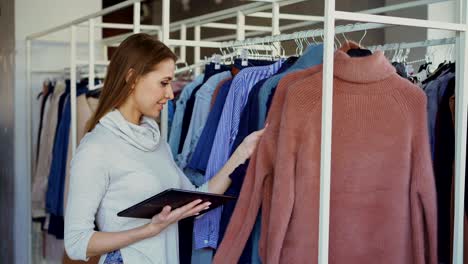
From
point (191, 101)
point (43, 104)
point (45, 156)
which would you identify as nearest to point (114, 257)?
point (191, 101)

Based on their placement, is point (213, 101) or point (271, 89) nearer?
point (271, 89)

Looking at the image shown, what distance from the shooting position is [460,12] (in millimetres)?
2086

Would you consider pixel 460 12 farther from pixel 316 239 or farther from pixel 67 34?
pixel 67 34

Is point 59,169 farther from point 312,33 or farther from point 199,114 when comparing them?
point 312,33

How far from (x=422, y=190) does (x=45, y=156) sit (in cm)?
309

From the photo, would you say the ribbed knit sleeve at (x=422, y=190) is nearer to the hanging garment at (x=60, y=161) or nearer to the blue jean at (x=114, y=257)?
the blue jean at (x=114, y=257)

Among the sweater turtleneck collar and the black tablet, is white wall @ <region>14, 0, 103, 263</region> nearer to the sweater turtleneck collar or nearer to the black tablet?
the black tablet

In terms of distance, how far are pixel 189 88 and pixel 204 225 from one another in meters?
0.88

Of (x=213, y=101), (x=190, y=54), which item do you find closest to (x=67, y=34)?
(x=190, y=54)

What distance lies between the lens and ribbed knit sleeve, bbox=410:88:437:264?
2.02 meters

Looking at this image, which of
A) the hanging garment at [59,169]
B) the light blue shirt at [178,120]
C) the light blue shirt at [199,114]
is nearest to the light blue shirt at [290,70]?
the light blue shirt at [199,114]

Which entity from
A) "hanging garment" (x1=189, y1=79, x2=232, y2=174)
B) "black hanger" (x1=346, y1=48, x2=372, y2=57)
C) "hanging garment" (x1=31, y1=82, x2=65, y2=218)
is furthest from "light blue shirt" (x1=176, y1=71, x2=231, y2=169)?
"hanging garment" (x1=31, y1=82, x2=65, y2=218)

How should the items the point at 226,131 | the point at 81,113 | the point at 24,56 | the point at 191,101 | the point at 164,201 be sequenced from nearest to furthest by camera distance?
the point at 164,201 < the point at 226,131 < the point at 191,101 < the point at 81,113 < the point at 24,56

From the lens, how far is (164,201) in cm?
193
